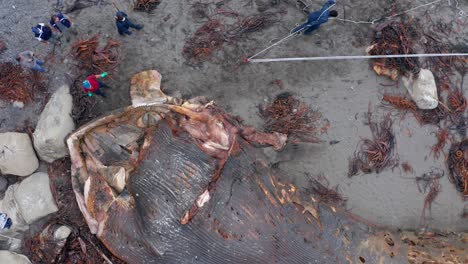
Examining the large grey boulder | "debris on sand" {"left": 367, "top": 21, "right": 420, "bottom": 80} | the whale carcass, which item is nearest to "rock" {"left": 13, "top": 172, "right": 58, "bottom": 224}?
the large grey boulder

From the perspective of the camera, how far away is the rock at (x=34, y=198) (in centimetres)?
800

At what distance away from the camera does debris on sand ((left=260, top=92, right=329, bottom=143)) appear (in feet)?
27.4

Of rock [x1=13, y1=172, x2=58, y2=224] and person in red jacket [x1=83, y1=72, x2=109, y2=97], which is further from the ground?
person in red jacket [x1=83, y1=72, x2=109, y2=97]

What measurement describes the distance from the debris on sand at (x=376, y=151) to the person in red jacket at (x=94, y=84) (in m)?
4.84

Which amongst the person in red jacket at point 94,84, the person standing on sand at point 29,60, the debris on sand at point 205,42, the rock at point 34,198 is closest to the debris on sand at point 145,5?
the debris on sand at point 205,42

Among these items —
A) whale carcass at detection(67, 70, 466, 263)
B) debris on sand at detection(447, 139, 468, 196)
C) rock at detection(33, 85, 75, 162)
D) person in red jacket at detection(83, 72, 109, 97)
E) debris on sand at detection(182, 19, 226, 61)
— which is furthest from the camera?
debris on sand at detection(182, 19, 226, 61)

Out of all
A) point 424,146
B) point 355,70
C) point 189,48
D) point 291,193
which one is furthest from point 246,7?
point 424,146

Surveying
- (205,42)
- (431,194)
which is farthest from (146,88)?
(431,194)

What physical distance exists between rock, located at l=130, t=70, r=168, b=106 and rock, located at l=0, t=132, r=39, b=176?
2.11 m

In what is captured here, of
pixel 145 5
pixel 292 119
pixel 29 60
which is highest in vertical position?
pixel 145 5

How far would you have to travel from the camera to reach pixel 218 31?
859 cm

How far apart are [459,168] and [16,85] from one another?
28.0 ft

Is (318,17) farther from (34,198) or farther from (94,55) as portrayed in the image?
(34,198)

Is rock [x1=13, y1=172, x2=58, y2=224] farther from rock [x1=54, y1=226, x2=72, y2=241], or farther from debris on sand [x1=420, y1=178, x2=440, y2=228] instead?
debris on sand [x1=420, y1=178, x2=440, y2=228]
